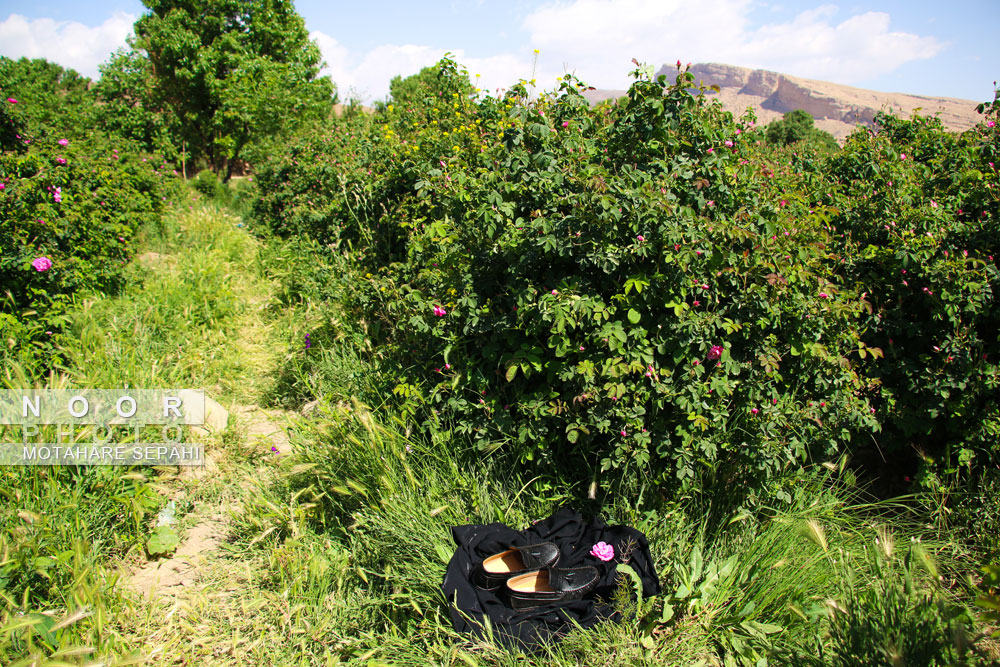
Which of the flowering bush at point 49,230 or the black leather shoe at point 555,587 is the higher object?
the flowering bush at point 49,230

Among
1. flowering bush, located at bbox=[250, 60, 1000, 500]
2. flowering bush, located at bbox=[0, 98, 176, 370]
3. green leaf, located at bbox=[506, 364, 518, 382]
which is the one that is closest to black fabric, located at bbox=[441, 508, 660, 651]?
flowering bush, located at bbox=[250, 60, 1000, 500]

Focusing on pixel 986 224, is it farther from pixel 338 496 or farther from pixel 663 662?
pixel 338 496

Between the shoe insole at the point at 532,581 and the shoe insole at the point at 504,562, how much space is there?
0.17 feet

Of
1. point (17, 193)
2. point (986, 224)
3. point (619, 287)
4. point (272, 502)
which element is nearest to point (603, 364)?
point (619, 287)

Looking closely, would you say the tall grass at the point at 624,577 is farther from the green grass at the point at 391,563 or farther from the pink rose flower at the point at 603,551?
the pink rose flower at the point at 603,551

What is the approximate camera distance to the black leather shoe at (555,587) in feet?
6.80

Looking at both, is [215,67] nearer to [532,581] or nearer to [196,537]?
[196,537]

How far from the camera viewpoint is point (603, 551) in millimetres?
2193

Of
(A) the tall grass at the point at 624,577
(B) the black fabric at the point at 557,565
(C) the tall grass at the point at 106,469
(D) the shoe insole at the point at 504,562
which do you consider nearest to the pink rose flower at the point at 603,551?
(B) the black fabric at the point at 557,565

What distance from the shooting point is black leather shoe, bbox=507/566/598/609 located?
2.07 meters

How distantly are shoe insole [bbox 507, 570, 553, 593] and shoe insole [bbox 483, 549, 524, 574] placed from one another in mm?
52

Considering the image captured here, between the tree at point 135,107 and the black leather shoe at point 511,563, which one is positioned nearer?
the black leather shoe at point 511,563

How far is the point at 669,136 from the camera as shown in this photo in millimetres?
2660

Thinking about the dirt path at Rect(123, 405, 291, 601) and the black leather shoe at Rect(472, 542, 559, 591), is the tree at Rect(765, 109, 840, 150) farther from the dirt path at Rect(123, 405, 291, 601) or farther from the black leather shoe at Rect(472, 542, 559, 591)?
the black leather shoe at Rect(472, 542, 559, 591)
